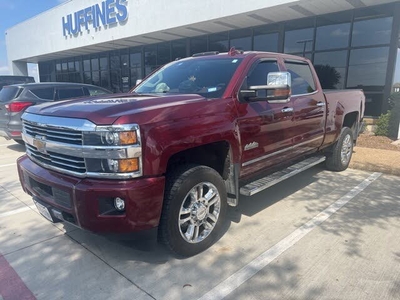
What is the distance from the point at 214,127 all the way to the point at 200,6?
10135 millimetres

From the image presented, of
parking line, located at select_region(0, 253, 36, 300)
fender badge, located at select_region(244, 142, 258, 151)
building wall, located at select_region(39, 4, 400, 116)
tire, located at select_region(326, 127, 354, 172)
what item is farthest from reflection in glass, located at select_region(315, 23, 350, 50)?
parking line, located at select_region(0, 253, 36, 300)

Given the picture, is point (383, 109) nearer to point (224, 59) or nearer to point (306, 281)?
point (224, 59)

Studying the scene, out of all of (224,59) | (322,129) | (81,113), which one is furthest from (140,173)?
(322,129)

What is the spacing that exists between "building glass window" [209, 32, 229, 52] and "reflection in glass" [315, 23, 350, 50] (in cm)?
419

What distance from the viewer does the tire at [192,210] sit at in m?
2.76

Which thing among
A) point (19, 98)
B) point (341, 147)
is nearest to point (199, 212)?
point (341, 147)

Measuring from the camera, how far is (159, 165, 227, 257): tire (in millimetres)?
2762

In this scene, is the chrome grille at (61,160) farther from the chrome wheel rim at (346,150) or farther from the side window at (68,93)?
the side window at (68,93)

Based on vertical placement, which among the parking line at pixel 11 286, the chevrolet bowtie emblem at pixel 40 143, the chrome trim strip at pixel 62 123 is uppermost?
the chrome trim strip at pixel 62 123

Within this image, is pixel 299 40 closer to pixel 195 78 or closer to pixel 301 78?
pixel 301 78

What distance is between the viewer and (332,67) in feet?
36.9

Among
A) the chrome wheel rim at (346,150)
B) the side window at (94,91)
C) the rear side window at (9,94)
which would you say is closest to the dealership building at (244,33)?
the side window at (94,91)

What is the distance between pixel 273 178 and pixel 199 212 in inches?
52.6

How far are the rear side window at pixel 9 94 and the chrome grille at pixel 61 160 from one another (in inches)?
217
